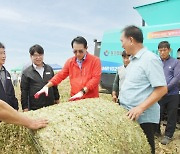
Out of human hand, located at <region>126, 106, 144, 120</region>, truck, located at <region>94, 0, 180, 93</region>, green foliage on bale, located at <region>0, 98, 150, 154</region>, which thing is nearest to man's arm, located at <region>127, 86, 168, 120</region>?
human hand, located at <region>126, 106, 144, 120</region>

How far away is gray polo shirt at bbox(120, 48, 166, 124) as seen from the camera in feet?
11.2

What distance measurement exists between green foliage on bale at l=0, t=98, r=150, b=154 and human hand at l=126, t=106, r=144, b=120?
0.18 ft

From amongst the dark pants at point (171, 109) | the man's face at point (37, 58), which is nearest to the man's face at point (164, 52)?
A: the dark pants at point (171, 109)

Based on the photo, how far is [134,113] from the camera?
11.5ft

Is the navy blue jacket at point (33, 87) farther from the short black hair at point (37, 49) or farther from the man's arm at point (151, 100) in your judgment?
the man's arm at point (151, 100)

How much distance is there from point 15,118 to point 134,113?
4.23 ft

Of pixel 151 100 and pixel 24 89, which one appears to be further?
pixel 24 89

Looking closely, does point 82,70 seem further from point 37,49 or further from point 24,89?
point 24,89

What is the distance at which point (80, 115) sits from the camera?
134 inches

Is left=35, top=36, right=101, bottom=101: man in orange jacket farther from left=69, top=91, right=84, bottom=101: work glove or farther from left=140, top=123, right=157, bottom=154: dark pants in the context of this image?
left=140, top=123, right=157, bottom=154: dark pants

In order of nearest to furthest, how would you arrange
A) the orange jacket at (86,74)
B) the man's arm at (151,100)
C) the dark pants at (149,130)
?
the man's arm at (151,100)
the dark pants at (149,130)
the orange jacket at (86,74)

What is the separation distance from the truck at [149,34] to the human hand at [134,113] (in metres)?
3.75

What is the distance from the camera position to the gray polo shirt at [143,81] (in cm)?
340

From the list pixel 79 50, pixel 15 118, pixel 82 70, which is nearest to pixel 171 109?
pixel 82 70
